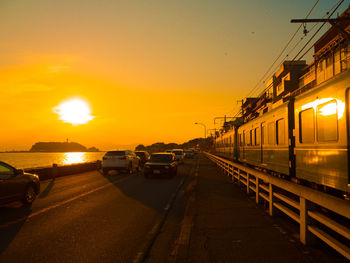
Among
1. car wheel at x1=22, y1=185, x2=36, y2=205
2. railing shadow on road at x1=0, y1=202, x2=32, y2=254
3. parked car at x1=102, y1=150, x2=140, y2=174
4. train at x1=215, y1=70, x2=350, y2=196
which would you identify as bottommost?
railing shadow on road at x1=0, y1=202, x2=32, y2=254

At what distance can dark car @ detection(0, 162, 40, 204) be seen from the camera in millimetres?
9414

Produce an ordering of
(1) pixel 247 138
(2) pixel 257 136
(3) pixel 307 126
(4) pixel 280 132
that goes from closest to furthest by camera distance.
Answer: (3) pixel 307 126, (4) pixel 280 132, (2) pixel 257 136, (1) pixel 247 138

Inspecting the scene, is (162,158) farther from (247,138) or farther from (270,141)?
(270,141)

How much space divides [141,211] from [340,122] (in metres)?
5.68

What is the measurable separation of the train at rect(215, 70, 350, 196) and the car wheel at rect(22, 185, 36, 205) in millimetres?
8743

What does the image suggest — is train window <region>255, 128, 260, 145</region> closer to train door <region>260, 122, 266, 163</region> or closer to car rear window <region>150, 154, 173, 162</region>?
train door <region>260, 122, 266, 163</region>

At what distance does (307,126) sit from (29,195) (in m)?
9.03

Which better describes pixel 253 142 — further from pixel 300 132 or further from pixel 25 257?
pixel 25 257

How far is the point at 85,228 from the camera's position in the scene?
734 centimetres

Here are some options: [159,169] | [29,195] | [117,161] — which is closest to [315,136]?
[29,195]

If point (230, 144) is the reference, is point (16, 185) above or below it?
below

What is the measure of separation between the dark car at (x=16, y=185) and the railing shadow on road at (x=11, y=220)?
1.09ft

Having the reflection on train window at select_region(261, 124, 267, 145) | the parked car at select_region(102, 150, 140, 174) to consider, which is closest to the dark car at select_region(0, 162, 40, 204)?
the reflection on train window at select_region(261, 124, 267, 145)

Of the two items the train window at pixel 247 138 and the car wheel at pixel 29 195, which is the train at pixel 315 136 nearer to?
the train window at pixel 247 138
